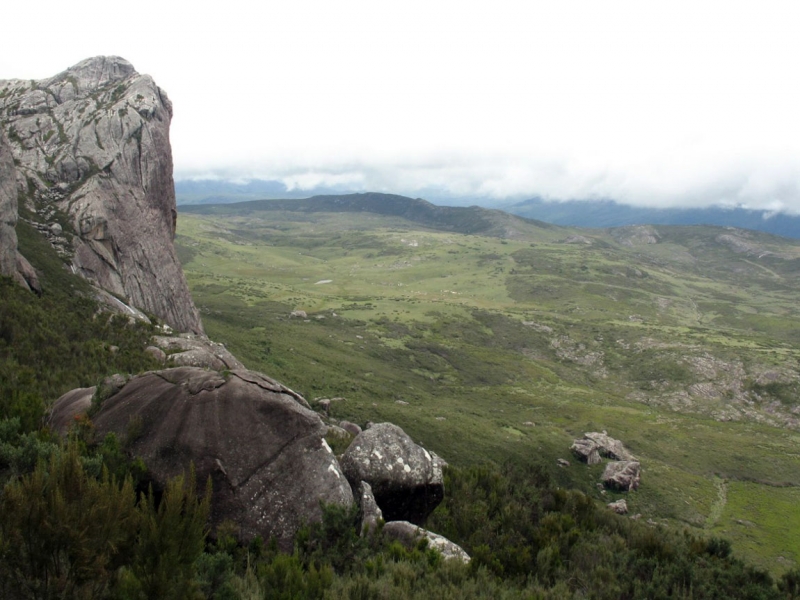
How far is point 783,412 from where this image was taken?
97375mm

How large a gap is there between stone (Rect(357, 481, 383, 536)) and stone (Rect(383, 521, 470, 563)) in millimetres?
380

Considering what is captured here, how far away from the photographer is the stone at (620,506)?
4672cm

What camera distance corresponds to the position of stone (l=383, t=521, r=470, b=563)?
13628mm

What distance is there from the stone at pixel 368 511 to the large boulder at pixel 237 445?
75cm

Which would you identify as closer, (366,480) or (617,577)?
(617,577)

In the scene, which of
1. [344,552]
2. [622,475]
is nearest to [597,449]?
[622,475]

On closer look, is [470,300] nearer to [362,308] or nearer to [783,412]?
[362,308]

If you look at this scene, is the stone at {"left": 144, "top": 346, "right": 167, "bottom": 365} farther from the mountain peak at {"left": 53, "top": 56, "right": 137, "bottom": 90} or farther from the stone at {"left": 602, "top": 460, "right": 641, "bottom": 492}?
the mountain peak at {"left": 53, "top": 56, "right": 137, "bottom": 90}

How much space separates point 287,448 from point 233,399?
2515 mm

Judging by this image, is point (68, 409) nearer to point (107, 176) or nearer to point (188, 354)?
point (188, 354)

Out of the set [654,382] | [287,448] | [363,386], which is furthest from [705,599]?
[654,382]

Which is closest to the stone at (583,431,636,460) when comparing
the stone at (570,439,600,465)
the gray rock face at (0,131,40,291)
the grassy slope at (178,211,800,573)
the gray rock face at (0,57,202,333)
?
the stone at (570,439,600,465)

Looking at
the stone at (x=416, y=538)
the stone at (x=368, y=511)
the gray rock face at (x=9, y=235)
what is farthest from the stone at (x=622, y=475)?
the gray rock face at (x=9, y=235)

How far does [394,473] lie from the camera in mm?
16172
